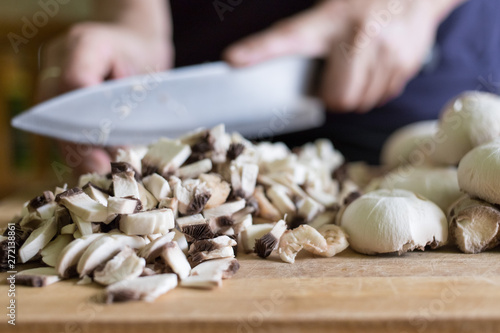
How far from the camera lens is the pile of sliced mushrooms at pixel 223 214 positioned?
79cm

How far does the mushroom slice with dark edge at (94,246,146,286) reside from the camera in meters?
0.76

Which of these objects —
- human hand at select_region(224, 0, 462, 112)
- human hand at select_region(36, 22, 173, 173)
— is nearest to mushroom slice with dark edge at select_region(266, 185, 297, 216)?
human hand at select_region(36, 22, 173, 173)

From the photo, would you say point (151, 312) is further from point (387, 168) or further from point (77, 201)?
point (387, 168)

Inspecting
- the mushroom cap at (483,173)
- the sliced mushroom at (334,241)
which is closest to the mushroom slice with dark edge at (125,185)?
the sliced mushroom at (334,241)

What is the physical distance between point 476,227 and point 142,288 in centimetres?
57

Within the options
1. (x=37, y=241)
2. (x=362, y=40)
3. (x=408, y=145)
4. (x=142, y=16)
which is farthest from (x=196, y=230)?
(x=142, y=16)

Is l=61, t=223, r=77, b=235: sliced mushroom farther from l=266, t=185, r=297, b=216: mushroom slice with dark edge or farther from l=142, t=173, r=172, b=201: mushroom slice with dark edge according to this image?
l=266, t=185, r=297, b=216: mushroom slice with dark edge

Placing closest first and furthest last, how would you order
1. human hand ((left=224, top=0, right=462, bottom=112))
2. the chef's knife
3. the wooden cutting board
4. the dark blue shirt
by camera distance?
the wooden cutting board, the chef's knife, human hand ((left=224, top=0, right=462, bottom=112)), the dark blue shirt

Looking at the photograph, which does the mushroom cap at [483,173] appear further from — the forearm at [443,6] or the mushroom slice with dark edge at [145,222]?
the forearm at [443,6]

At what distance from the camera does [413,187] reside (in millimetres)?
1056

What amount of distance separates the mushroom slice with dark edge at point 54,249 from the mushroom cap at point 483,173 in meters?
0.71

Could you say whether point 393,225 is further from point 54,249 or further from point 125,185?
point 54,249

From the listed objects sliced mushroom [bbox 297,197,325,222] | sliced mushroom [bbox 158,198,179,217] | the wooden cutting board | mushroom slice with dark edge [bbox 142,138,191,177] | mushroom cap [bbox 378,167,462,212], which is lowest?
the wooden cutting board

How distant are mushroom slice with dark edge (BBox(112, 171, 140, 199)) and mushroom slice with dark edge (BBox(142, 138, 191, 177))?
0.09 m
